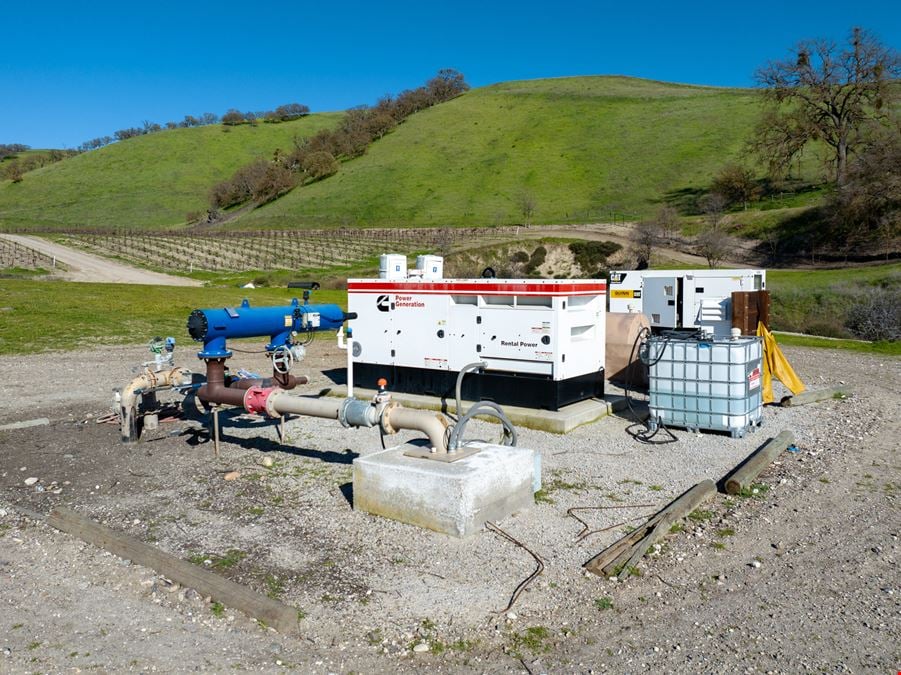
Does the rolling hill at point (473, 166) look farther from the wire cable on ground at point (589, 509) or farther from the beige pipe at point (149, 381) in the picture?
the wire cable on ground at point (589, 509)

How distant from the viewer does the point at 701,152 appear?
3140 inches

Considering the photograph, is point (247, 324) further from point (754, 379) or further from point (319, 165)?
point (319, 165)

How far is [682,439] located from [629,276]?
11.8m

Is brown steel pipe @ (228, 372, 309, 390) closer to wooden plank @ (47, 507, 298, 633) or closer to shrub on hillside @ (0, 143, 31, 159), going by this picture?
wooden plank @ (47, 507, 298, 633)

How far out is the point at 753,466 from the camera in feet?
24.6

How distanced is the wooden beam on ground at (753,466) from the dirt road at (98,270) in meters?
38.2

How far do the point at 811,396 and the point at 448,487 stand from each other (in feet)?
28.6

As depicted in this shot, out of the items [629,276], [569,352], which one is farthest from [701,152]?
[569,352]

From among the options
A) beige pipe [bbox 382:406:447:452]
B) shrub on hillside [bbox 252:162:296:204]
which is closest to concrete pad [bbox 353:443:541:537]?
beige pipe [bbox 382:406:447:452]

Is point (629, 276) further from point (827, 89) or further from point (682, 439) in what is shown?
point (827, 89)

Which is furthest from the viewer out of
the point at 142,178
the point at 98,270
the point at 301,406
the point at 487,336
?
the point at 142,178

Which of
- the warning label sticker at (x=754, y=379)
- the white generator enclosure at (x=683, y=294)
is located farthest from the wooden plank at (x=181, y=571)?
the white generator enclosure at (x=683, y=294)

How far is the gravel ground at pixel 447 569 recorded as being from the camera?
4.17 meters

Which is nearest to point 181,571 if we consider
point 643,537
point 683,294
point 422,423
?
point 422,423
